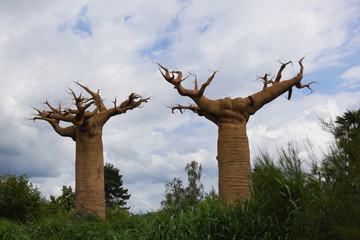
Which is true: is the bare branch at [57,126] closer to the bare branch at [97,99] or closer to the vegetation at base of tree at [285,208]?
the bare branch at [97,99]

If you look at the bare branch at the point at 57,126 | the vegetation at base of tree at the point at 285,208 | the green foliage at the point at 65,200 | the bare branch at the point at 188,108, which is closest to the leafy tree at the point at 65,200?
the green foliage at the point at 65,200

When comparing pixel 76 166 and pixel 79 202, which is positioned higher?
pixel 76 166

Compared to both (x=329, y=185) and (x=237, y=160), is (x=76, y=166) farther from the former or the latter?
(x=329, y=185)

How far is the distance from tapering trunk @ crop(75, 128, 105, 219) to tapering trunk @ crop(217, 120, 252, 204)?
15.7ft

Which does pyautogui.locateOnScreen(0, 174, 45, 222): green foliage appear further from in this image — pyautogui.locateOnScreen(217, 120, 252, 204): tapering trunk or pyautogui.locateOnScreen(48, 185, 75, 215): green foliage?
pyautogui.locateOnScreen(217, 120, 252, 204): tapering trunk

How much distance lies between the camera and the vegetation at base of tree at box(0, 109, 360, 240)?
4.12 metres

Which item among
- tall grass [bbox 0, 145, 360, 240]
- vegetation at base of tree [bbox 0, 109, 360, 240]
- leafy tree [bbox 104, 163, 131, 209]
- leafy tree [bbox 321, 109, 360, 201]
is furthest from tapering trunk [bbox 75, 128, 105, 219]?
leafy tree [bbox 104, 163, 131, 209]

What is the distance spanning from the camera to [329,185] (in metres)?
4.80

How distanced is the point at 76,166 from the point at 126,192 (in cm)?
2023

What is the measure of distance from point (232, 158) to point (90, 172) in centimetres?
544

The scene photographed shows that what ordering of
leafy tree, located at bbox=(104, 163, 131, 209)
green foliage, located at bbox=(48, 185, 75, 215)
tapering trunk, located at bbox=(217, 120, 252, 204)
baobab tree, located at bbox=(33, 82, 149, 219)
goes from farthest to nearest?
leafy tree, located at bbox=(104, 163, 131, 209)
green foliage, located at bbox=(48, 185, 75, 215)
baobab tree, located at bbox=(33, 82, 149, 219)
tapering trunk, located at bbox=(217, 120, 252, 204)

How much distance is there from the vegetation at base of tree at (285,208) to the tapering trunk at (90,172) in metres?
6.77

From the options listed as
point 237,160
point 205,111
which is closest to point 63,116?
point 205,111

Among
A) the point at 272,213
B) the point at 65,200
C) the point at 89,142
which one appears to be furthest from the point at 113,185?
the point at 272,213
